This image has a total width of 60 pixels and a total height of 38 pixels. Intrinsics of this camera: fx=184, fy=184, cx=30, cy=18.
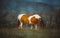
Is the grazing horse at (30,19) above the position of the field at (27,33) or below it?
above

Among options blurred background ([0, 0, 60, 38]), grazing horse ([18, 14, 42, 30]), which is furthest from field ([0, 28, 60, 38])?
grazing horse ([18, 14, 42, 30])

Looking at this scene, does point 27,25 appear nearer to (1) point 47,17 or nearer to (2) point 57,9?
(1) point 47,17

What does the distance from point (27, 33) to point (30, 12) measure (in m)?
0.28

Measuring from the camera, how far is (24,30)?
2432mm

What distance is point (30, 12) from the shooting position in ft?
8.05

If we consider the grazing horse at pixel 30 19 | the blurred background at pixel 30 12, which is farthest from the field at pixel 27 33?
the grazing horse at pixel 30 19

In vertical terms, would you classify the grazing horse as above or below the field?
above

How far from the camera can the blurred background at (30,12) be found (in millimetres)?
2428

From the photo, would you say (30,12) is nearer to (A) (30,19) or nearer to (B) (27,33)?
(A) (30,19)

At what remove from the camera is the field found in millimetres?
2426

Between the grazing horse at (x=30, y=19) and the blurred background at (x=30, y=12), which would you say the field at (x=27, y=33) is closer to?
the blurred background at (x=30, y=12)

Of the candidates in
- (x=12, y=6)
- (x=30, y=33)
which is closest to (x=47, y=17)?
(x=30, y=33)

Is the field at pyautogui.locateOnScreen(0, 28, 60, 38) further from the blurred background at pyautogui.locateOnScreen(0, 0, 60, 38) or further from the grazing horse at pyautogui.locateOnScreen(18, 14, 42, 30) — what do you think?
the grazing horse at pyautogui.locateOnScreen(18, 14, 42, 30)

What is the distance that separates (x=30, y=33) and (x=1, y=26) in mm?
394
